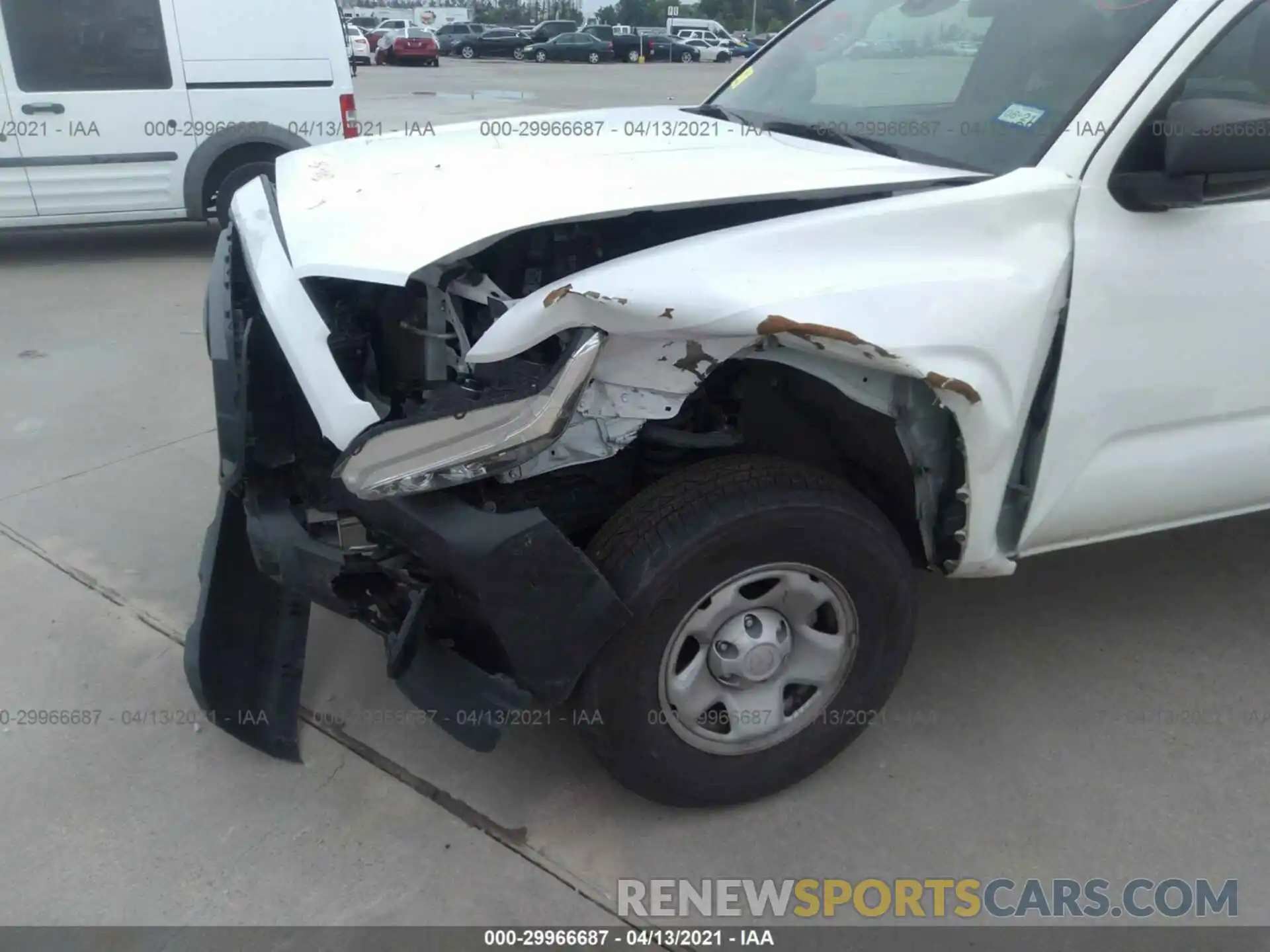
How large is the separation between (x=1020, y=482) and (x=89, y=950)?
7.31 feet

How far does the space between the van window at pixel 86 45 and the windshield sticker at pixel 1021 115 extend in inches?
257

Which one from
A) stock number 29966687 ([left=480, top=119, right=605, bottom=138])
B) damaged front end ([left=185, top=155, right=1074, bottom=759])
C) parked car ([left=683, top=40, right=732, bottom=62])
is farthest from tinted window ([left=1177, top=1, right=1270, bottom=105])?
parked car ([left=683, top=40, right=732, bottom=62])

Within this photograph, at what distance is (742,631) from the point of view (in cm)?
219

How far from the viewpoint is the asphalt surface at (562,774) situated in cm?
221

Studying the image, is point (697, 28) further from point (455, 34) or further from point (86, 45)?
point (86, 45)

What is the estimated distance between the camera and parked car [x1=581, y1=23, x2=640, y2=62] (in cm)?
4025

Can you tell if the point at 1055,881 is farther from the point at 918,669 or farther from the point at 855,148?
the point at 855,148

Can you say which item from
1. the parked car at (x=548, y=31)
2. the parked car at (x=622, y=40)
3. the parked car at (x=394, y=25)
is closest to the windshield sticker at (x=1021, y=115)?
the parked car at (x=394, y=25)

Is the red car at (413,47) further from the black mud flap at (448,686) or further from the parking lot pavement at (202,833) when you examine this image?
the black mud flap at (448,686)

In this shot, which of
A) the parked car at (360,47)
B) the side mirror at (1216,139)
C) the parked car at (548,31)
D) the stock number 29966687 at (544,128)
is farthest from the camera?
the parked car at (548,31)

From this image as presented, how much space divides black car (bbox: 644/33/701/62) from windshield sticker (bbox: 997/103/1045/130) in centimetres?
4155

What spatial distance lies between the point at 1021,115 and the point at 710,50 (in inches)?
1709

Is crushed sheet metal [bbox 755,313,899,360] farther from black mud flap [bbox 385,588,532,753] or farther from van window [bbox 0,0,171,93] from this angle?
van window [bbox 0,0,171,93]

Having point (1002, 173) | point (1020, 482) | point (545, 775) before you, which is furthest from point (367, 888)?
point (1002, 173)
